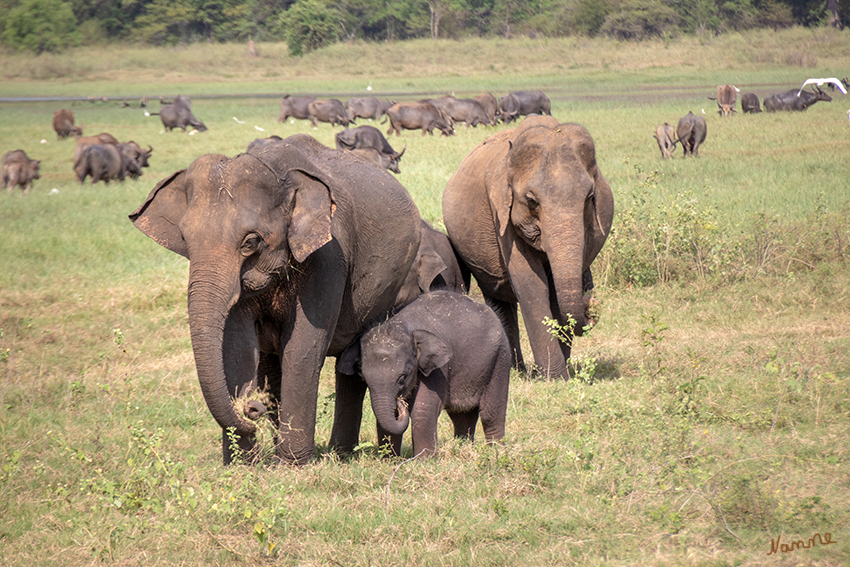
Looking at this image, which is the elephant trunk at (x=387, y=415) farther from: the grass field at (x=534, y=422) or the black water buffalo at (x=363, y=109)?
the black water buffalo at (x=363, y=109)

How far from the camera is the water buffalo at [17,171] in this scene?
18.9m

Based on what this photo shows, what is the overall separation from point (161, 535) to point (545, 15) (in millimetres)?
68646

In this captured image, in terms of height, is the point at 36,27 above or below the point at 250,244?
below

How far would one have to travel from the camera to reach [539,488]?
5.10 metres

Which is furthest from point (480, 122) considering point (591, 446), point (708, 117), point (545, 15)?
point (545, 15)

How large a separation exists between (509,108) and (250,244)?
31783 millimetres

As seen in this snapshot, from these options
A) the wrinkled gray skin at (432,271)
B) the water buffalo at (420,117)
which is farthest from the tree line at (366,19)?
the wrinkled gray skin at (432,271)

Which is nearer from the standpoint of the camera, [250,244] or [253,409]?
[250,244]

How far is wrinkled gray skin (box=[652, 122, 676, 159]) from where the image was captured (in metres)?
20.3

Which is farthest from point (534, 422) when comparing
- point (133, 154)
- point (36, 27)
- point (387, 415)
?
point (36, 27)

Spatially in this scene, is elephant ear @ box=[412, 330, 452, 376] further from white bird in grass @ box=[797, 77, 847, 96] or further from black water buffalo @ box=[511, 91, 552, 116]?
white bird in grass @ box=[797, 77, 847, 96]

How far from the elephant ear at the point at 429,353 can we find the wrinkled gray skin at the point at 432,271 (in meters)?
1.69

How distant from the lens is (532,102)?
114 ft

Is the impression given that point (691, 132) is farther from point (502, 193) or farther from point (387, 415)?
point (387, 415)
